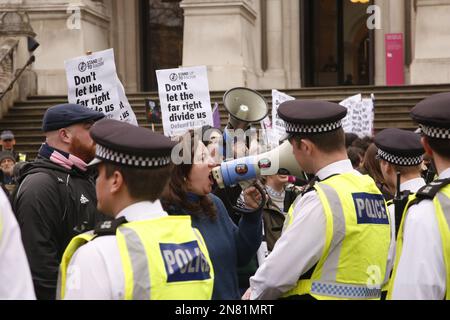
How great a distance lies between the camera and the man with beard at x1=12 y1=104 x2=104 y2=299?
562 cm

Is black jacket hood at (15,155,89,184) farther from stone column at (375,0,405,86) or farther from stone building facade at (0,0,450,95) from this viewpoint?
stone column at (375,0,405,86)

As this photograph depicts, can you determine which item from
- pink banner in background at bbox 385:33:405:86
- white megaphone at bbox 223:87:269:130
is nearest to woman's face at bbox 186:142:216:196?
white megaphone at bbox 223:87:269:130

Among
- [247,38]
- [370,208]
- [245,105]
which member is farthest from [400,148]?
[247,38]

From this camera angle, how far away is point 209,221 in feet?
18.1

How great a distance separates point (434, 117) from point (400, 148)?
1895mm

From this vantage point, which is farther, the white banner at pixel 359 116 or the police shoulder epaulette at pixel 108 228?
the white banner at pixel 359 116

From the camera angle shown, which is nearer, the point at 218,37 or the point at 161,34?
the point at 218,37

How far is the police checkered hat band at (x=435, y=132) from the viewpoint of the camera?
14.7 feet

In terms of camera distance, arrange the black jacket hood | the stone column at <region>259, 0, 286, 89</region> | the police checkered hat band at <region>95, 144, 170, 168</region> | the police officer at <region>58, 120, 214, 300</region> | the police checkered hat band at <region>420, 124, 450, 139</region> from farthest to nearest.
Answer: the stone column at <region>259, 0, 286, 89</region> → the black jacket hood → the police checkered hat band at <region>420, 124, 450, 139</region> → the police checkered hat band at <region>95, 144, 170, 168</region> → the police officer at <region>58, 120, 214, 300</region>

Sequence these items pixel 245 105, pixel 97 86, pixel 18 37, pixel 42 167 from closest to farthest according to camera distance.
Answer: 1. pixel 42 167
2. pixel 245 105
3. pixel 97 86
4. pixel 18 37

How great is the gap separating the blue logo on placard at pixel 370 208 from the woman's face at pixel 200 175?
36.4 inches

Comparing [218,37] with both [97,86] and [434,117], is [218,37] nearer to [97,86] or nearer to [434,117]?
[97,86]

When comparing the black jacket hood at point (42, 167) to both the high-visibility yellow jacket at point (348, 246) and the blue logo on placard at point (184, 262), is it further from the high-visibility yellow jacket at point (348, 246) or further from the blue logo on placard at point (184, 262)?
the blue logo on placard at point (184, 262)

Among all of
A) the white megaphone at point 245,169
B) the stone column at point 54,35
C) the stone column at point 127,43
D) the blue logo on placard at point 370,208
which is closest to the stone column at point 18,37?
the stone column at point 54,35
